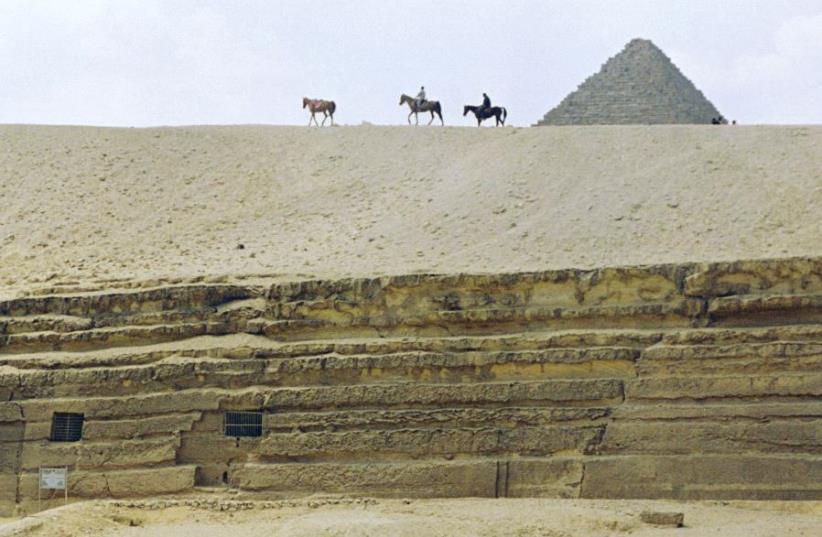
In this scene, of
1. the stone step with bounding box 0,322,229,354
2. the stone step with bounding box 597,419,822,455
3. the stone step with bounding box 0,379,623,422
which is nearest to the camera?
the stone step with bounding box 597,419,822,455

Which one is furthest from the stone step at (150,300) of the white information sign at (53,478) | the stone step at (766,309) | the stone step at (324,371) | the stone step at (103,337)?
the stone step at (766,309)

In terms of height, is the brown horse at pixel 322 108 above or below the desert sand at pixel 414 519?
above

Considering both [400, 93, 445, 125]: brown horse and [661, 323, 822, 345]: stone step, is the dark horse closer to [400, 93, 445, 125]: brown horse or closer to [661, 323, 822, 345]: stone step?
[400, 93, 445, 125]: brown horse

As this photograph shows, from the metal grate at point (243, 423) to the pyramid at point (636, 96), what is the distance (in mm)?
39782

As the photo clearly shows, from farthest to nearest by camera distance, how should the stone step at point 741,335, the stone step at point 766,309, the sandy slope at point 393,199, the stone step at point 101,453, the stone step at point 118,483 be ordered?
the sandy slope at point 393,199 → the stone step at point 101,453 → the stone step at point 118,483 → the stone step at point 766,309 → the stone step at point 741,335

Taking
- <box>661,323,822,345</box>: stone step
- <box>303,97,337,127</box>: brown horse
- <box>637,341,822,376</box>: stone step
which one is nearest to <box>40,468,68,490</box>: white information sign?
<box>637,341,822,376</box>: stone step

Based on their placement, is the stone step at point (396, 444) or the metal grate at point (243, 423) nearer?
the stone step at point (396, 444)

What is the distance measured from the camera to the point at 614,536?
1123cm

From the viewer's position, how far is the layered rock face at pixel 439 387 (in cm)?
1228

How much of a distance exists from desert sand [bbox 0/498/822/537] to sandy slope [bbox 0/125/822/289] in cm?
947

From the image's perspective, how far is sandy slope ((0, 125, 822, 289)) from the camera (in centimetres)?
2398

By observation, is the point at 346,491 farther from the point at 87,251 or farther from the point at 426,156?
the point at 426,156

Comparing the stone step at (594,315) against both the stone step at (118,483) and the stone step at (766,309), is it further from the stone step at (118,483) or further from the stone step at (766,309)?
the stone step at (118,483)

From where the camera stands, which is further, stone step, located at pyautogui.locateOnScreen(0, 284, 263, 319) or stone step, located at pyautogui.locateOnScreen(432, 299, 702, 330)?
stone step, located at pyautogui.locateOnScreen(0, 284, 263, 319)
